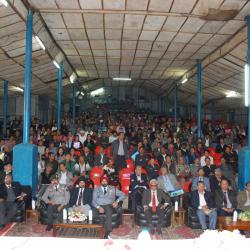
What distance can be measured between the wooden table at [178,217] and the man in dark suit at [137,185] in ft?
3.31

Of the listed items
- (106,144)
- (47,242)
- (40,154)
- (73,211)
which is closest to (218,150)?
(106,144)

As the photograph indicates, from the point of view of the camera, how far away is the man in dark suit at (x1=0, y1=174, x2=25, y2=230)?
320 inches

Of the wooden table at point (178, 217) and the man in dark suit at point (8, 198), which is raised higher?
the man in dark suit at point (8, 198)

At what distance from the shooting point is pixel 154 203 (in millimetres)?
8469

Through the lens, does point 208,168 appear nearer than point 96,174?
No

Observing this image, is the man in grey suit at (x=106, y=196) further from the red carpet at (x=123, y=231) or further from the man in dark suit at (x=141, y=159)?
the man in dark suit at (x=141, y=159)

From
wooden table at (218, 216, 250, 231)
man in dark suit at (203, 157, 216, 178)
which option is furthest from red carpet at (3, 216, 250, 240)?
man in dark suit at (203, 157, 216, 178)

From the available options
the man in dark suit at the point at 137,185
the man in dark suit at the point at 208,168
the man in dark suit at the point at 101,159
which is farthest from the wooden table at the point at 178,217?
the man in dark suit at the point at 101,159

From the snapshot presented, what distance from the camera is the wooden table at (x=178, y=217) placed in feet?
28.1

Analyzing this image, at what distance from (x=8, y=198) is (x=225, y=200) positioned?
201 inches

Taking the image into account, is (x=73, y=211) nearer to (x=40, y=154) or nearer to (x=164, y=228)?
(x=164, y=228)

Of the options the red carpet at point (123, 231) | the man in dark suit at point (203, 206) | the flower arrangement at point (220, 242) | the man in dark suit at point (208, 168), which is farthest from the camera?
the man in dark suit at point (208, 168)

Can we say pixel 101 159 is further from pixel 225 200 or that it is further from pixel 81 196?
pixel 225 200

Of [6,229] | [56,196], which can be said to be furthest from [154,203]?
[6,229]
